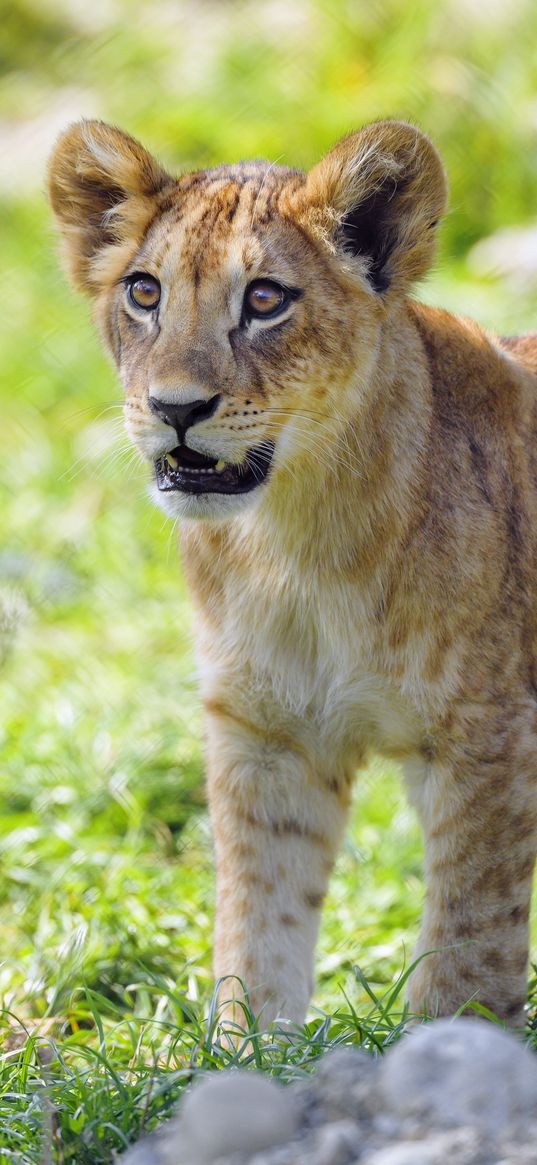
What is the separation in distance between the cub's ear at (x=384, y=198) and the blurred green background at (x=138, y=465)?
0.57ft

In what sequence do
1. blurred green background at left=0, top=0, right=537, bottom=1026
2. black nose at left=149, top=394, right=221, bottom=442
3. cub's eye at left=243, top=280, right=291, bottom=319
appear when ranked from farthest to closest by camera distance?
blurred green background at left=0, top=0, right=537, bottom=1026 → cub's eye at left=243, top=280, right=291, bottom=319 → black nose at left=149, top=394, right=221, bottom=442

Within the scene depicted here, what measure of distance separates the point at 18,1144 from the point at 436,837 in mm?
1278

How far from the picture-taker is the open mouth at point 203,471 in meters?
3.73

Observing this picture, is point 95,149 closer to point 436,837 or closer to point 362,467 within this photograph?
point 362,467

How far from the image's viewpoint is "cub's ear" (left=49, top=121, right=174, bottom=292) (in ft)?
13.4

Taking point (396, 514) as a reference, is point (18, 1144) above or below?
below

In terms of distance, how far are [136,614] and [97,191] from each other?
141 inches

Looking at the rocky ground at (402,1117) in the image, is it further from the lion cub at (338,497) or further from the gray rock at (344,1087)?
the lion cub at (338,497)

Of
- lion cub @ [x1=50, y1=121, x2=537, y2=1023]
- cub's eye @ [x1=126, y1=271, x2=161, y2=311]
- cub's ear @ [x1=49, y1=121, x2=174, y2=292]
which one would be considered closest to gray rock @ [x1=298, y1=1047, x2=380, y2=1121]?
lion cub @ [x1=50, y1=121, x2=537, y2=1023]

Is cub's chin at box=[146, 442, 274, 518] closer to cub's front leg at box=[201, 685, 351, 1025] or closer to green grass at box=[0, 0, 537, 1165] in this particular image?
green grass at box=[0, 0, 537, 1165]

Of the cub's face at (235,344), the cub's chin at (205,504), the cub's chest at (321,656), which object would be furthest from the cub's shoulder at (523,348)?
the cub's chin at (205,504)

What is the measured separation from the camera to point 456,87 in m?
10.1

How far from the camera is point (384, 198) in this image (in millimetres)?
3932

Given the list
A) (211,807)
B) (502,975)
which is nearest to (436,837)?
(502,975)
